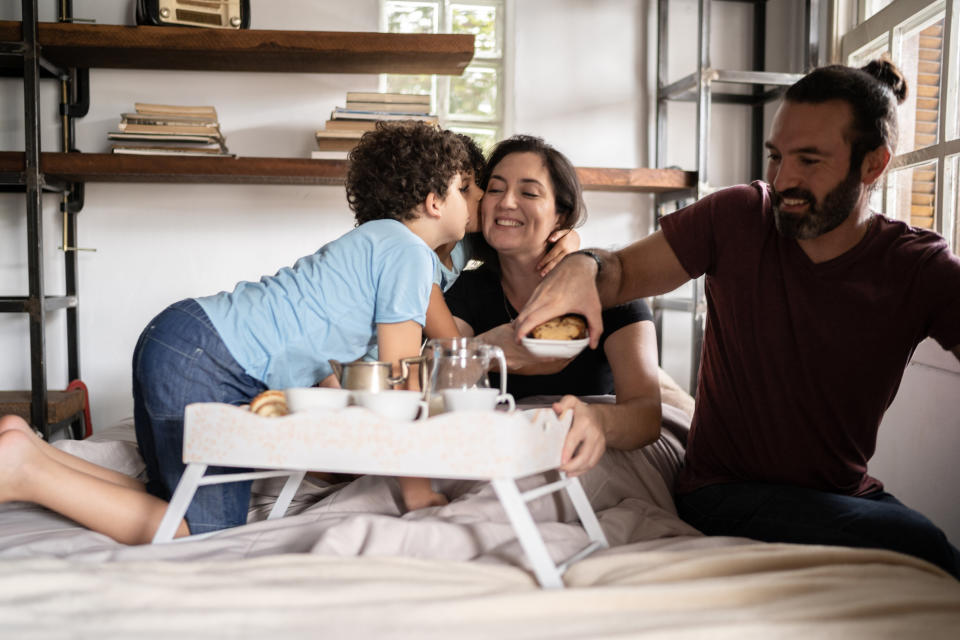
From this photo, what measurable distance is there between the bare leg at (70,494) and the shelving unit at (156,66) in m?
1.39

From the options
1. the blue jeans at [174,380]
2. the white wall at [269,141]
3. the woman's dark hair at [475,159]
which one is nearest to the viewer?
the blue jeans at [174,380]

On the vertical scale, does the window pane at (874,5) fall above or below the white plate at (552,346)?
above

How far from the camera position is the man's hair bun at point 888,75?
134 cm

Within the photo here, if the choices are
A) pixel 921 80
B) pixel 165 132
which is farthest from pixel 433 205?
pixel 921 80

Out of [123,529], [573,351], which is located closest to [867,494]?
[573,351]

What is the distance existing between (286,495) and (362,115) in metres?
1.57

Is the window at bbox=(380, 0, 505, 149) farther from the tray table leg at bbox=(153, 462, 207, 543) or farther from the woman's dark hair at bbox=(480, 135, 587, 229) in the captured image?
the tray table leg at bbox=(153, 462, 207, 543)

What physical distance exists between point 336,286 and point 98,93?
6.32 ft

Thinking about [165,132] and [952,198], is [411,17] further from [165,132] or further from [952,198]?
[952,198]

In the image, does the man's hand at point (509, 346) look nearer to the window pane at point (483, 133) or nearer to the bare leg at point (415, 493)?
the bare leg at point (415, 493)

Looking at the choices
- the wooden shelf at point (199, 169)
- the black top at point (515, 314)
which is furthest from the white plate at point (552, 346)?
the wooden shelf at point (199, 169)

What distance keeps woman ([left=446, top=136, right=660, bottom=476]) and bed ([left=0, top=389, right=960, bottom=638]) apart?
1.32ft

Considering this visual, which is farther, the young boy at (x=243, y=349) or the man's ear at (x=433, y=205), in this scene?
the man's ear at (x=433, y=205)

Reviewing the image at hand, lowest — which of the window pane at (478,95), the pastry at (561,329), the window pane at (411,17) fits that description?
the pastry at (561,329)
